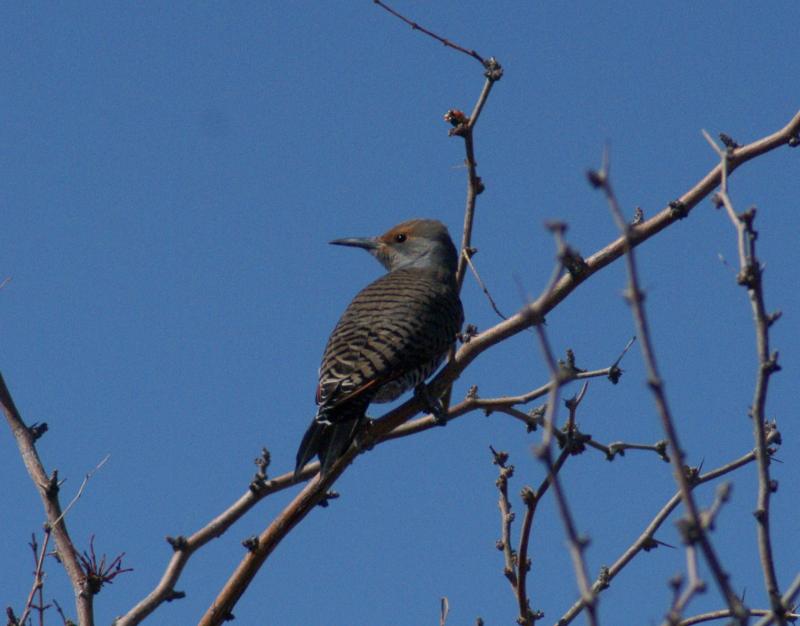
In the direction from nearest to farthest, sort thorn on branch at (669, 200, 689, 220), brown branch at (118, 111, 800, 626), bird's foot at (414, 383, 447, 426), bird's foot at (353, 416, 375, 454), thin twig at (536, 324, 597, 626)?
thin twig at (536, 324, 597, 626)
brown branch at (118, 111, 800, 626)
thorn on branch at (669, 200, 689, 220)
bird's foot at (414, 383, 447, 426)
bird's foot at (353, 416, 375, 454)

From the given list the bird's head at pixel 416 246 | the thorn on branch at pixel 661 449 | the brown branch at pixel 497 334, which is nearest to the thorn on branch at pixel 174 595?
the brown branch at pixel 497 334

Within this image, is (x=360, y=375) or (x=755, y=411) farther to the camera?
(x=360, y=375)

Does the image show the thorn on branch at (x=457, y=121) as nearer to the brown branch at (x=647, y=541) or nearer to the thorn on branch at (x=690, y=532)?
the brown branch at (x=647, y=541)

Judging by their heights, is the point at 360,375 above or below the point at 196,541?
above

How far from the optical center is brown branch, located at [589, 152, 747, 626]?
5.64 ft

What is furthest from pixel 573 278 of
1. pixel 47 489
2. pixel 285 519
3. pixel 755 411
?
pixel 755 411

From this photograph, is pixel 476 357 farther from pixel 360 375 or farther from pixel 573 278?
pixel 360 375

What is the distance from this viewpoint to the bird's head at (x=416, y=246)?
8.05m

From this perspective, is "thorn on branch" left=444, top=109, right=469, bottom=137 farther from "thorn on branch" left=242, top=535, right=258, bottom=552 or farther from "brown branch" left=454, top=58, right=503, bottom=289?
"thorn on branch" left=242, top=535, right=258, bottom=552

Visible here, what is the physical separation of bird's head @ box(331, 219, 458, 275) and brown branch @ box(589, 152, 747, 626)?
20.0 ft

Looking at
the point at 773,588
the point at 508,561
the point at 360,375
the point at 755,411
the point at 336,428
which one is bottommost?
the point at 773,588

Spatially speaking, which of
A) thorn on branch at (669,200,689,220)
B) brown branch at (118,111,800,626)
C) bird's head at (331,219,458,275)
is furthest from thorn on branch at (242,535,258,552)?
bird's head at (331,219,458,275)

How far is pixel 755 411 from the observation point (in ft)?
7.11

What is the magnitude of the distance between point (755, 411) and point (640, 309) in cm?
Result: 47
